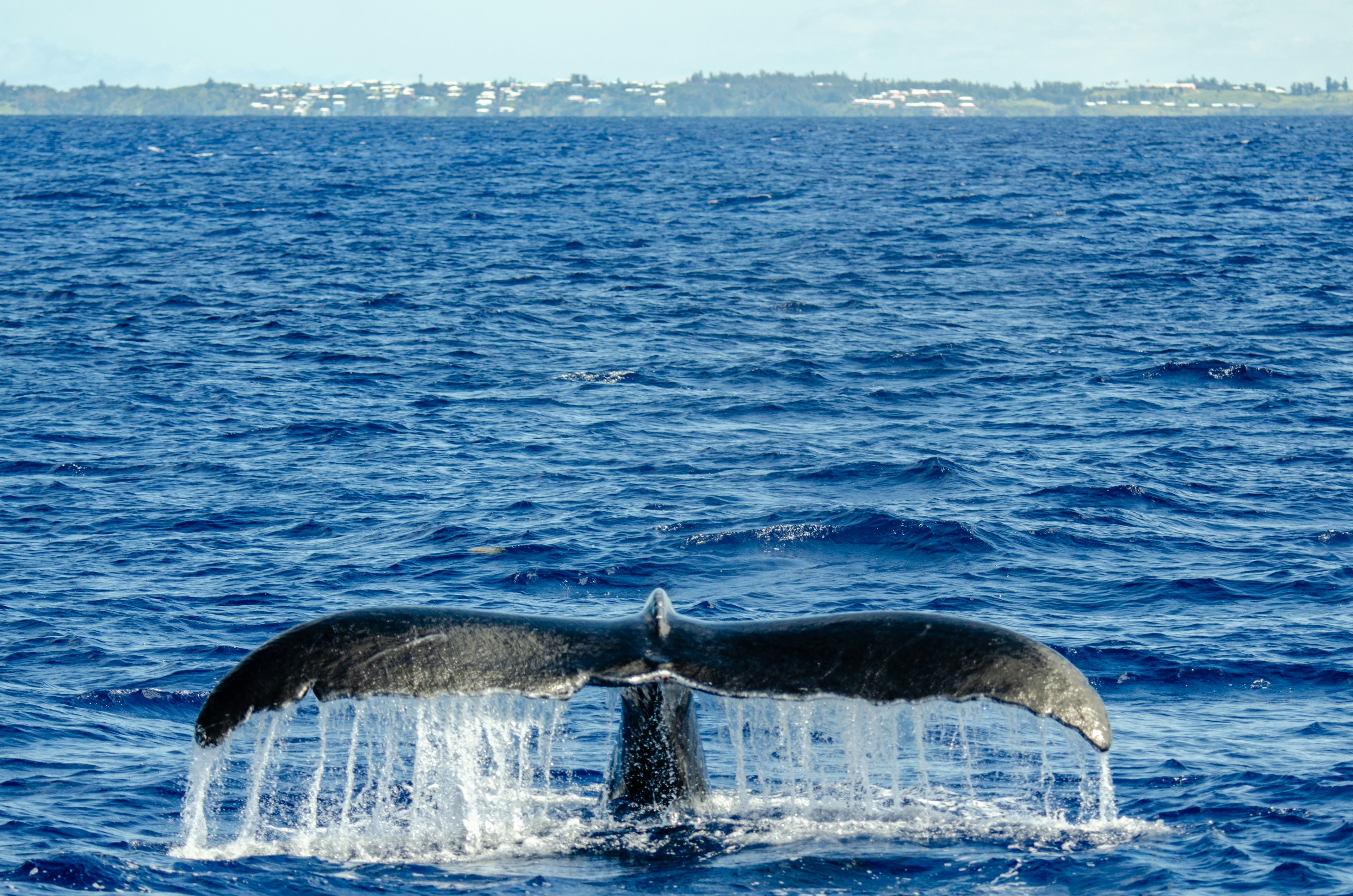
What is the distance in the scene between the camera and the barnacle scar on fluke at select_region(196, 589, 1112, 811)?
5586 mm

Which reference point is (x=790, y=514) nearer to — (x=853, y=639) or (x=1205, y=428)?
(x=1205, y=428)

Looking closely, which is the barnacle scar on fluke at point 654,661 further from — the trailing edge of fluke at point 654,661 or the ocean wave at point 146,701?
the ocean wave at point 146,701

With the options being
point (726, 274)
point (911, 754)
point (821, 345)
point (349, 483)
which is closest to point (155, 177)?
point (726, 274)

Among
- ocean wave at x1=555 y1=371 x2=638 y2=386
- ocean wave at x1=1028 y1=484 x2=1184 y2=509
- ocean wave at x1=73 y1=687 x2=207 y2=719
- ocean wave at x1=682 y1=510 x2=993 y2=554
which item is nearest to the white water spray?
ocean wave at x1=73 y1=687 x2=207 y2=719

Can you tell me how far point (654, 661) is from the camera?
603cm

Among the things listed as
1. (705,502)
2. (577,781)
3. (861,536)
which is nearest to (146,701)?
(577,781)

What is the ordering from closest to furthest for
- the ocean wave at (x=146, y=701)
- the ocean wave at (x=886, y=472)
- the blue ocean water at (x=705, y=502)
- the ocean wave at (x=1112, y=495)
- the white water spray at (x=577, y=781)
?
the white water spray at (x=577, y=781), the blue ocean water at (x=705, y=502), the ocean wave at (x=146, y=701), the ocean wave at (x=1112, y=495), the ocean wave at (x=886, y=472)

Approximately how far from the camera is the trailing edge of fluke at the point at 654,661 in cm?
559

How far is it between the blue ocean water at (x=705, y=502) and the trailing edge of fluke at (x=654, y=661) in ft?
1.29

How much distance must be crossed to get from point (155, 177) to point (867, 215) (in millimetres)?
31684

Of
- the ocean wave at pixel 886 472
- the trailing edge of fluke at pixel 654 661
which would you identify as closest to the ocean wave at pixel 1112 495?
the ocean wave at pixel 886 472

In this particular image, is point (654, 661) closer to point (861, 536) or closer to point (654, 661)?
point (654, 661)

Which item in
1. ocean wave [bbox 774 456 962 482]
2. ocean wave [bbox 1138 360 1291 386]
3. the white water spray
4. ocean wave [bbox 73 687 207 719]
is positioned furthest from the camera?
ocean wave [bbox 1138 360 1291 386]

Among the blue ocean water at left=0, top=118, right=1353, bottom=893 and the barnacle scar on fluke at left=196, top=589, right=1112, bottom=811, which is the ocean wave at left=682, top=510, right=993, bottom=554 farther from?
the barnacle scar on fluke at left=196, top=589, right=1112, bottom=811
